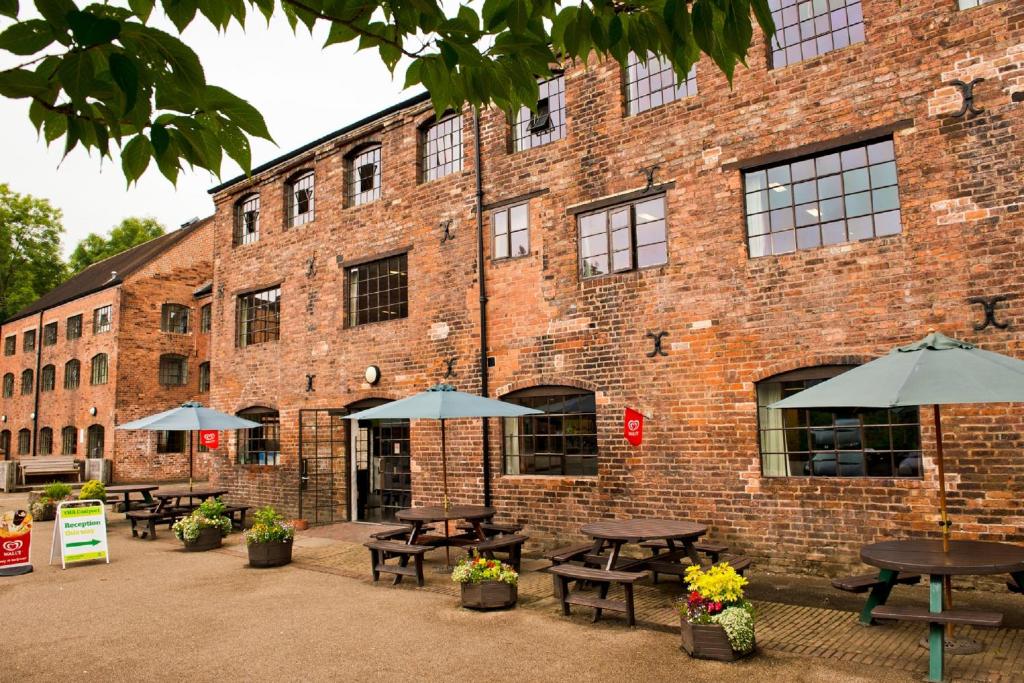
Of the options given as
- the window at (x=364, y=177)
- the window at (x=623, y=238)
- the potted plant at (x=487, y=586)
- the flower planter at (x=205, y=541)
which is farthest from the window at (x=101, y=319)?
the potted plant at (x=487, y=586)

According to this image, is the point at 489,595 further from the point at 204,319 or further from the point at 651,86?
the point at 204,319

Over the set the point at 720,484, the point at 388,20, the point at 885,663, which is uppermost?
the point at 388,20

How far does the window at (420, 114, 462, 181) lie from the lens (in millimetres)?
12781

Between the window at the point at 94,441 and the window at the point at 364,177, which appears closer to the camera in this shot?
the window at the point at 364,177

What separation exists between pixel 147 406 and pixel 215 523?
1651cm

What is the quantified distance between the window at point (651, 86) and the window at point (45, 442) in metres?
29.8

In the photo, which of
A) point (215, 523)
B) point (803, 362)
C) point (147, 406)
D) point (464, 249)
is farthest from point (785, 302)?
point (147, 406)

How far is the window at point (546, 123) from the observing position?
11.3 m

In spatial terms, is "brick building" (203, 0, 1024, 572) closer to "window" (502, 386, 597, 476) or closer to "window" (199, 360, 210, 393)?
"window" (502, 386, 597, 476)

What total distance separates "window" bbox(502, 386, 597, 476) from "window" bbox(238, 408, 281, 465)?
640cm

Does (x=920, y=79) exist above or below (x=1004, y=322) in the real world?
above

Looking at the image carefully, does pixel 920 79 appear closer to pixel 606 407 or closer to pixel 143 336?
pixel 606 407

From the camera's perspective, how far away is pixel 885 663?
5387 millimetres

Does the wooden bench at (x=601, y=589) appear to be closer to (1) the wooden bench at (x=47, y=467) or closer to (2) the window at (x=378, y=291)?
(2) the window at (x=378, y=291)
